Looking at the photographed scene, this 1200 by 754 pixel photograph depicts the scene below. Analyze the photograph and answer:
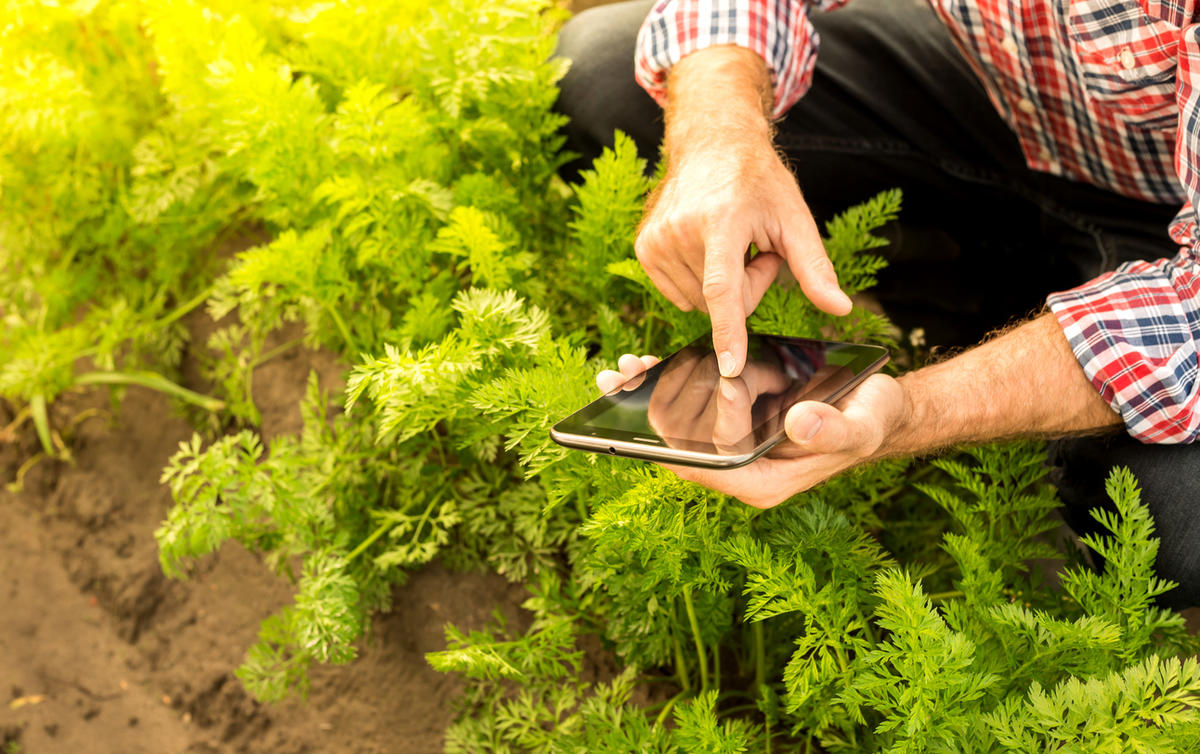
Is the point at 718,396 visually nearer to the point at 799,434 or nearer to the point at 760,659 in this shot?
the point at 799,434

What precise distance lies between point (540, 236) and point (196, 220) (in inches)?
36.2

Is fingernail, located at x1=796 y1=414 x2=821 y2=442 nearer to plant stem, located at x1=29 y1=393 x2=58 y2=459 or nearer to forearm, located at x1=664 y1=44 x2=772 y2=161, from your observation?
forearm, located at x1=664 y1=44 x2=772 y2=161

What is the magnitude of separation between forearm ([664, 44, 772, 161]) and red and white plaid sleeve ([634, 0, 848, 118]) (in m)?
0.02

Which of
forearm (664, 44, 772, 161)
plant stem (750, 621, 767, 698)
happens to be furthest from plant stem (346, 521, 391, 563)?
forearm (664, 44, 772, 161)

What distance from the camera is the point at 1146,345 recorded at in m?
1.10

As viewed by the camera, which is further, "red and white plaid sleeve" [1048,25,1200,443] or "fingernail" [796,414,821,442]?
"red and white plaid sleeve" [1048,25,1200,443]

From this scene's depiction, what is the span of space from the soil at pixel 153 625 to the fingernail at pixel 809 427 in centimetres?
93

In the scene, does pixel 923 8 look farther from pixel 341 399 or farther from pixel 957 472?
pixel 341 399

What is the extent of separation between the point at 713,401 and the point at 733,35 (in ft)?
2.39

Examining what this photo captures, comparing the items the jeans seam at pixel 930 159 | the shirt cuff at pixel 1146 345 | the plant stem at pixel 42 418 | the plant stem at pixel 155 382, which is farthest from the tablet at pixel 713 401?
the plant stem at pixel 42 418

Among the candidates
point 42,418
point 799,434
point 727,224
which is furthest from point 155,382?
point 799,434

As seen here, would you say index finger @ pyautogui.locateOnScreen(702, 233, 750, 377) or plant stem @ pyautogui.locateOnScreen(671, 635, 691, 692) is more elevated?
index finger @ pyautogui.locateOnScreen(702, 233, 750, 377)

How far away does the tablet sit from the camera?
94 centimetres

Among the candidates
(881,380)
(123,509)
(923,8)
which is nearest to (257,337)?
(123,509)
